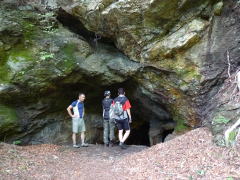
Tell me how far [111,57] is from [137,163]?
508cm

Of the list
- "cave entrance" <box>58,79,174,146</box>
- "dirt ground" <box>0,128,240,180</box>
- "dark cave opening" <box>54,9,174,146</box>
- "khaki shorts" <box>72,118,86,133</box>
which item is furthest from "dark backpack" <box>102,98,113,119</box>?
"dirt ground" <box>0,128,240,180</box>

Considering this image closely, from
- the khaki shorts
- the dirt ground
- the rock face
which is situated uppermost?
the rock face

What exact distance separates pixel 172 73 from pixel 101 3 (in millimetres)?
3583

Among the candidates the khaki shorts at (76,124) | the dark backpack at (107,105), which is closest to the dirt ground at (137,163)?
the khaki shorts at (76,124)

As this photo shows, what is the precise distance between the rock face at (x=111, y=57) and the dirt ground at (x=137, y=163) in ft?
4.90

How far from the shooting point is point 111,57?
11297 millimetres

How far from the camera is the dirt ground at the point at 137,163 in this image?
20.4 ft

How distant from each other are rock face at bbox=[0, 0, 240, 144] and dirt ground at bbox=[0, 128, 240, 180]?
58.8 inches

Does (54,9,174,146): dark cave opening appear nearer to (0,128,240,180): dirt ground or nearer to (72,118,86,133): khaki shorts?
(72,118,86,133): khaki shorts

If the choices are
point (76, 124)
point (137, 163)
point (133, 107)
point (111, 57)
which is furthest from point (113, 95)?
point (137, 163)

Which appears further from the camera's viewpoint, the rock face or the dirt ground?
the rock face

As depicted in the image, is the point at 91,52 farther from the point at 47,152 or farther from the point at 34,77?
the point at 47,152

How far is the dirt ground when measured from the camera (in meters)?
6.21

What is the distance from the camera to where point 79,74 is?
11109mm
